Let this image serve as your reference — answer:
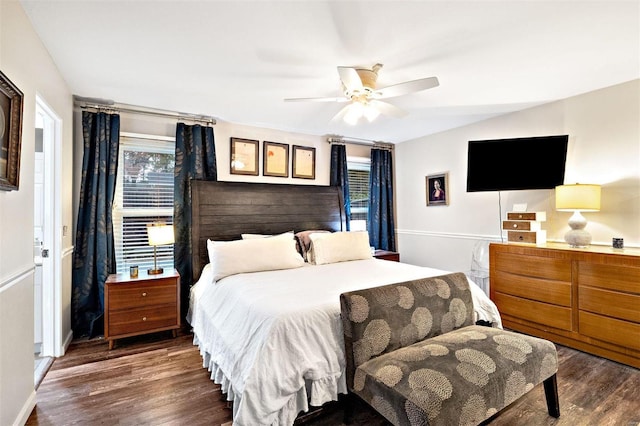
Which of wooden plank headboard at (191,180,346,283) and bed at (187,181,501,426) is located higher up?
wooden plank headboard at (191,180,346,283)

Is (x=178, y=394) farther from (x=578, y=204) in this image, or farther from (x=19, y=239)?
(x=578, y=204)

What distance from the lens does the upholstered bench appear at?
154cm

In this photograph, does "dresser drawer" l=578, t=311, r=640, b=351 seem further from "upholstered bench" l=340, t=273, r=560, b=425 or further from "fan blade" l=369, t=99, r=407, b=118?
"fan blade" l=369, t=99, r=407, b=118

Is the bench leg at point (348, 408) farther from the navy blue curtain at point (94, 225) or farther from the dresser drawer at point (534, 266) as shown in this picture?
the navy blue curtain at point (94, 225)

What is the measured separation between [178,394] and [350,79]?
8.46 ft

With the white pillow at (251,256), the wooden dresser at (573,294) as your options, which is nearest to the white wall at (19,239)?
the white pillow at (251,256)

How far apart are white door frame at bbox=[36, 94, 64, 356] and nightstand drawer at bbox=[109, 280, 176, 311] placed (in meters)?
0.43

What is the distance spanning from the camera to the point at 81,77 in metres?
2.74

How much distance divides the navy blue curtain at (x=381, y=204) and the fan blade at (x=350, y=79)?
9.26 ft

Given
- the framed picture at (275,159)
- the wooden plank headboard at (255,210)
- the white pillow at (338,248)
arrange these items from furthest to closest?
the framed picture at (275,159)
the wooden plank headboard at (255,210)
the white pillow at (338,248)

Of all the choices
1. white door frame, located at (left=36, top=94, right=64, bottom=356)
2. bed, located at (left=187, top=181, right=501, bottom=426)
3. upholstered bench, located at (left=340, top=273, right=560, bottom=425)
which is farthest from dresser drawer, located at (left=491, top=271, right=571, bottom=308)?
white door frame, located at (left=36, top=94, right=64, bottom=356)

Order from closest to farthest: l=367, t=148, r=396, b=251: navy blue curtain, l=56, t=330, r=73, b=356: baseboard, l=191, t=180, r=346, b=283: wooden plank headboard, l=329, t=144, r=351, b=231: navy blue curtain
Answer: l=56, t=330, r=73, b=356: baseboard
l=191, t=180, r=346, b=283: wooden plank headboard
l=329, t=144, r=351, b=231: navy blue curtain
l=367, t=148, r=396, b=251: navy blue curtain

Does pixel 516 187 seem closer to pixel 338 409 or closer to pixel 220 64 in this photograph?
pixel 338 409

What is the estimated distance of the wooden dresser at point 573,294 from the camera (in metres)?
2.60
